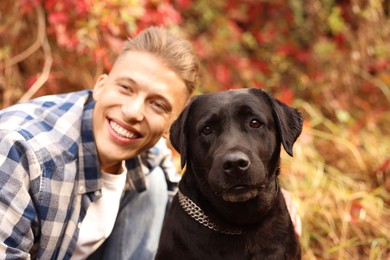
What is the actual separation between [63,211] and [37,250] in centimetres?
23

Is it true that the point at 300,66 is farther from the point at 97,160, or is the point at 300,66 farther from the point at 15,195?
the point at 15,195

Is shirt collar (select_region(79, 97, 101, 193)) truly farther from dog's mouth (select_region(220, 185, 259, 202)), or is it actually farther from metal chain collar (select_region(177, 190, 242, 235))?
dog's mouth (select_region(220, 185, 259, 202))

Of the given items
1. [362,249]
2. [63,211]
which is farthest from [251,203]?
[362,249]

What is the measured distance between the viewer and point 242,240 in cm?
228

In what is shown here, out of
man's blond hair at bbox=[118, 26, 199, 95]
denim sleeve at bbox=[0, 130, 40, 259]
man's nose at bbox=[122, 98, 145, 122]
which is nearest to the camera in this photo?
denim sleeve at bbox=[0, 130, 40, 259]

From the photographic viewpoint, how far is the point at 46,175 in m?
2.33

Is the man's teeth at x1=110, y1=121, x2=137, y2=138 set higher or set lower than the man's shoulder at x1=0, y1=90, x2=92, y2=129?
lower

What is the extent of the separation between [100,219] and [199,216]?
67 centimetres

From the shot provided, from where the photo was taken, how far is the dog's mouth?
7.15 ft

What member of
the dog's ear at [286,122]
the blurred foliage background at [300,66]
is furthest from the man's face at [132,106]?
the blurred foliage background at [300,66]

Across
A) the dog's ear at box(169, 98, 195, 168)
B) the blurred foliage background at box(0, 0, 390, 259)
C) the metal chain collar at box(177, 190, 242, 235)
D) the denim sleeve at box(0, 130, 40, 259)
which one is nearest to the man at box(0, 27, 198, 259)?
the denim sleeve at box(0, 130, 40, 259)

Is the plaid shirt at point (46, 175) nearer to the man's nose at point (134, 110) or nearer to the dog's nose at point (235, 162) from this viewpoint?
the man's nose at point (134, 110)

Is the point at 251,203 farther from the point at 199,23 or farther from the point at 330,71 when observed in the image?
the point at 199,23

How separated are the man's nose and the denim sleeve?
21.2 inches
